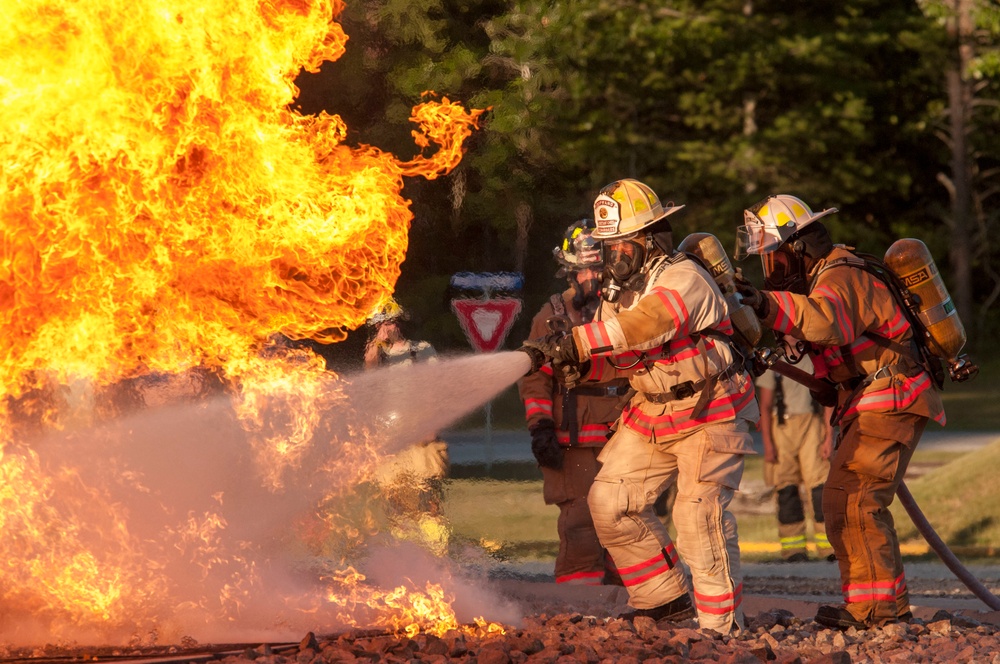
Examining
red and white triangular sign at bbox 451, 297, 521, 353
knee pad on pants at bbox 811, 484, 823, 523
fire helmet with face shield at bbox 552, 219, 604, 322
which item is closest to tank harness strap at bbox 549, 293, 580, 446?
fire helmet with face shield at bbox 552, 219, 604, 322

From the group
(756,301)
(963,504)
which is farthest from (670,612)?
(963,504)

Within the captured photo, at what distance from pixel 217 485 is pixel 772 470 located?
18.6ft

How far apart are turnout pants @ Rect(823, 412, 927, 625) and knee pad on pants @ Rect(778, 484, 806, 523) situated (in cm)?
336

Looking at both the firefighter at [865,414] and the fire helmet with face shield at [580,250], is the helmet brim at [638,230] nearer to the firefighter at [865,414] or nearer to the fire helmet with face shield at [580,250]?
the firefighter at [865,414]

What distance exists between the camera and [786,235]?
685cm

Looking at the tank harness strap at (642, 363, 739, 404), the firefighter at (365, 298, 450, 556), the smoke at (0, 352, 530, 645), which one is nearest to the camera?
the smoke at (0, 352, 530, 645)

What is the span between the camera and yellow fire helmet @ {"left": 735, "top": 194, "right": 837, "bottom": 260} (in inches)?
270

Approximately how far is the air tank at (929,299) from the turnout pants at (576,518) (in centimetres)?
208

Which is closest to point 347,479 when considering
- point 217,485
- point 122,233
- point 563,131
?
point 217,485

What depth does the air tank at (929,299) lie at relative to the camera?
6.81 metres

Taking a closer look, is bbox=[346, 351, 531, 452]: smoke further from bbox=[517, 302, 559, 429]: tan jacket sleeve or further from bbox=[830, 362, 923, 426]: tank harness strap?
bbox=[830, 362, 923, 426]: tank harness strap

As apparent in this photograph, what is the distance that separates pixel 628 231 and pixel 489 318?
409 cm

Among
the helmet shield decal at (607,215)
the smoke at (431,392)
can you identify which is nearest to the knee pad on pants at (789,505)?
the smoke at (431,392)

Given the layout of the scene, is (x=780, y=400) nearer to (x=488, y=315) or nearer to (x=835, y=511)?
(x=488, y=315)
